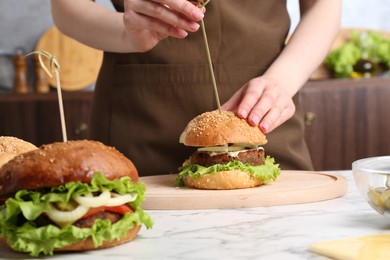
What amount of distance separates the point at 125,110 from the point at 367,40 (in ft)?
8.87

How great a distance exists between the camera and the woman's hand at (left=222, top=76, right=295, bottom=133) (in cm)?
213

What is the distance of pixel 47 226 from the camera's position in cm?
127

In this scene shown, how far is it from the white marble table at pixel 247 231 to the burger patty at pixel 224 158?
1.15 feet

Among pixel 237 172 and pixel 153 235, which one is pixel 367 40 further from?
pixel 153 235

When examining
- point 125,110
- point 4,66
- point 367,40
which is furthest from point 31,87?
point 125,110

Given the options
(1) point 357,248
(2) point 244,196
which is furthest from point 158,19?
(1) point 357,248

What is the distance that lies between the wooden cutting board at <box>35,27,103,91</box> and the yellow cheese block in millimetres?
3347

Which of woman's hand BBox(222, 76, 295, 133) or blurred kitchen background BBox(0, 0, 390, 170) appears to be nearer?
woman's hand BBox(222, 76, 295, 133)

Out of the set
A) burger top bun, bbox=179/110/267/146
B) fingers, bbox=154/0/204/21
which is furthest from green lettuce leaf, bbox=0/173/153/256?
burger top bun, bbox=179/110/267/146

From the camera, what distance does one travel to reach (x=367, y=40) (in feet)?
15.4

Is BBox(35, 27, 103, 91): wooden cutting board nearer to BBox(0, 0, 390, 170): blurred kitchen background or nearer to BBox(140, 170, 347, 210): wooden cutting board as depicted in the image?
BBox(0, 0, 390, 170): blurred kitchen background

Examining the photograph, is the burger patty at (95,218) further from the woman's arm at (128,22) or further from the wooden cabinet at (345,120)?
the wooden cabinet at (345,120)

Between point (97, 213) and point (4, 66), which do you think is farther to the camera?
point (4, 66)

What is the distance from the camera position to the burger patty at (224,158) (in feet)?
6.91
